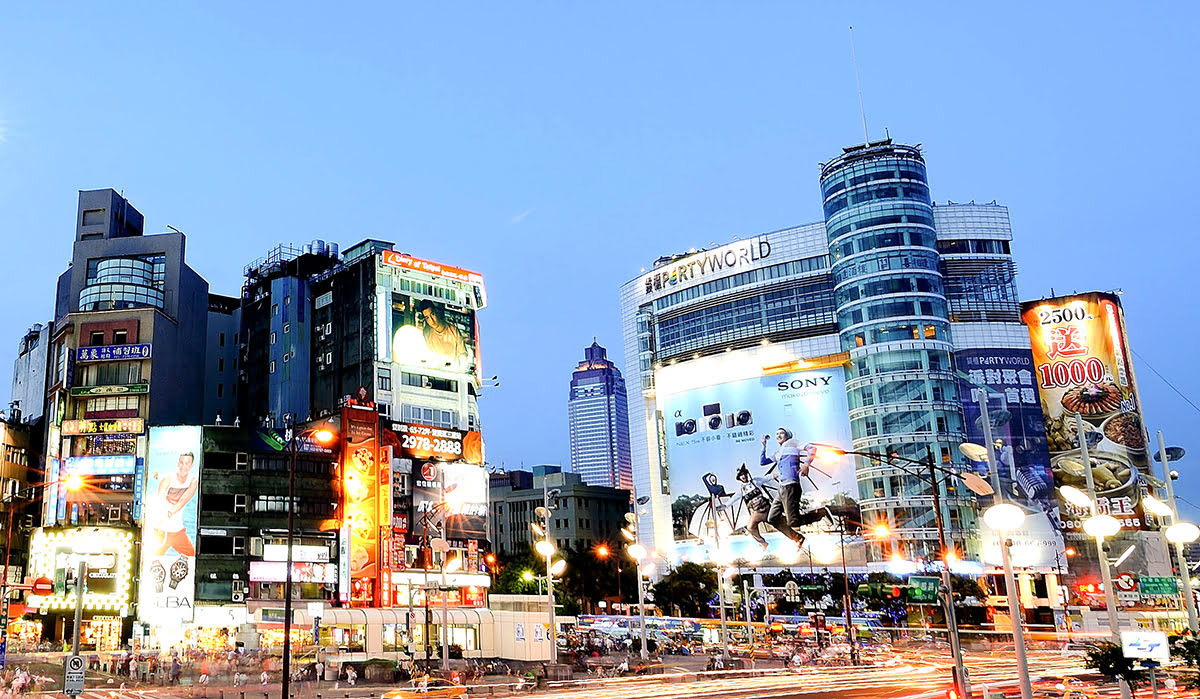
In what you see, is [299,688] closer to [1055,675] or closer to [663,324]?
[1055,675]

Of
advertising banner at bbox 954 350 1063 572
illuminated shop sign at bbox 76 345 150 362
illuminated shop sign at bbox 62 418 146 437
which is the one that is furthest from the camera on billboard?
illuminated shop sign at bbox 62 418 146 437

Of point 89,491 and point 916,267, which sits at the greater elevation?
point 916,267

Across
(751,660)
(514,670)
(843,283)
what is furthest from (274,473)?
(843,283)

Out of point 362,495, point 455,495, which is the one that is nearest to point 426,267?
point 455,495

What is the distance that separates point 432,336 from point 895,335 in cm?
5482

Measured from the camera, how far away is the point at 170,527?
8112 centimetres

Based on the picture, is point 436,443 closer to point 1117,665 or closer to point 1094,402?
point 1117,665

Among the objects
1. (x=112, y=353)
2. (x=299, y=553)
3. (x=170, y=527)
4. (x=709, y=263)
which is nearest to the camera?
(x=170, y=527)

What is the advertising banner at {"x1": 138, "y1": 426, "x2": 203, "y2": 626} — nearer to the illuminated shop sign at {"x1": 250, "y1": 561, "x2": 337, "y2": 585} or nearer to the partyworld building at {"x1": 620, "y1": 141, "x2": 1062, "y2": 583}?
the illuminated shop sign at {"x1": 250, "y1": 561, "x2": 337, "y2": 585}

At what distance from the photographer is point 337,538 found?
8494 cm

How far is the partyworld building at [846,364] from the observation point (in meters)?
116

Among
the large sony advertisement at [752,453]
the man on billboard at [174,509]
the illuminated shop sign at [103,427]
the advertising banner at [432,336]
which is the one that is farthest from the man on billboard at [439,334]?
the large sony advertisement at [752,453]

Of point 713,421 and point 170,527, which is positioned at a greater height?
point 713,421

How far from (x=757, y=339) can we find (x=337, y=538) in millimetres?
68669
